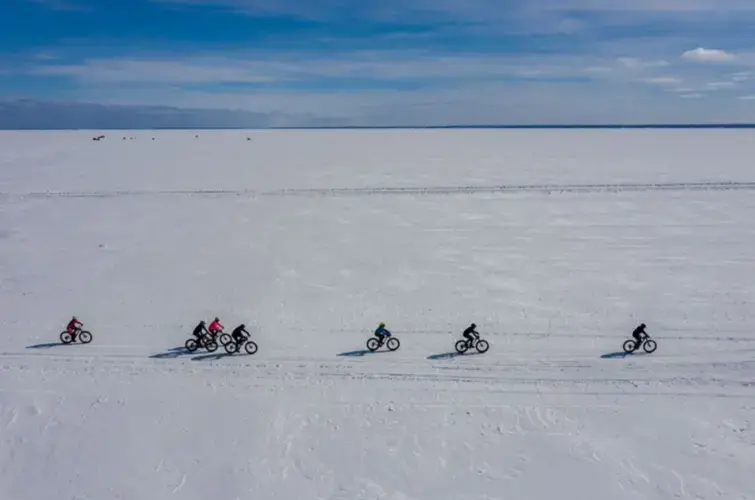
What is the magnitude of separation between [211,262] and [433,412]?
1590cm

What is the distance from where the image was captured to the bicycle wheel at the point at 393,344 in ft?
58.4

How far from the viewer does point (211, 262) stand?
26844mm

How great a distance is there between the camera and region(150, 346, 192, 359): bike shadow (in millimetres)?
17547

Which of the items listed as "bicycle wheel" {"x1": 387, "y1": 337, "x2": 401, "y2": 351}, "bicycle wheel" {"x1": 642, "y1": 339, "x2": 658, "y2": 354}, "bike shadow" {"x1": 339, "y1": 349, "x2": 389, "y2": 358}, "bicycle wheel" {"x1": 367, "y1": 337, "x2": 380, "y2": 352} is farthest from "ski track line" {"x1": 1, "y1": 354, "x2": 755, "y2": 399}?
"bicycle wheel" {"x1": 642, "y1": 339, "x2": 658, "y2": 354}

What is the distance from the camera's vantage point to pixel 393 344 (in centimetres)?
1794

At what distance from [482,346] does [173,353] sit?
9655mm

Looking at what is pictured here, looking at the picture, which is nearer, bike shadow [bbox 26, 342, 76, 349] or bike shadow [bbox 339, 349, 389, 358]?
bike shadow [bbox 339, 349, 389, 358]

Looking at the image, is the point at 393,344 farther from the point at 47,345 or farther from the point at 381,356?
the point at 47,345

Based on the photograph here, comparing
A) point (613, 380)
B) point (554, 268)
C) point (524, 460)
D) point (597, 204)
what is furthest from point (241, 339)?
point (597, 204)

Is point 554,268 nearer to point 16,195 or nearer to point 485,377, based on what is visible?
point 485,377

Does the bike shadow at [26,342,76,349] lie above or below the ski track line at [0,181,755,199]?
below

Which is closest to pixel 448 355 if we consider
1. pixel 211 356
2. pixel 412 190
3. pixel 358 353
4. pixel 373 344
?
pixel 373 344

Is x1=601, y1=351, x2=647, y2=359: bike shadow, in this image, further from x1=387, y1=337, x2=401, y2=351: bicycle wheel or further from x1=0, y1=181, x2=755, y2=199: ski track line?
x1=0, y1=181, x2=755, y2=199: ski track line

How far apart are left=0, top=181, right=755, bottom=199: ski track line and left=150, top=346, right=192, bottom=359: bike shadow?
1059 inches
